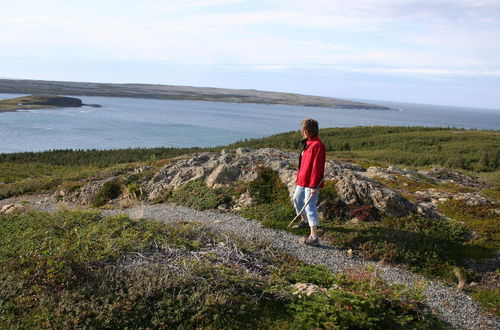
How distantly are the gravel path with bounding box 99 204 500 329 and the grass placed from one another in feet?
2.23

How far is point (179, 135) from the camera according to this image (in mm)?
97250

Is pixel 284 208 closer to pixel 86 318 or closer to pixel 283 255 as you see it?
pixel 283 255

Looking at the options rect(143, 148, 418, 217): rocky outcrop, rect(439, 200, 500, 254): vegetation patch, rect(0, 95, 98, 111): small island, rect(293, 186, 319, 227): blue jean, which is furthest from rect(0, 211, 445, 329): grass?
rect(0, 95, 98, 111): small island

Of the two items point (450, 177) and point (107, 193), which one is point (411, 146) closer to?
point (450, 177)

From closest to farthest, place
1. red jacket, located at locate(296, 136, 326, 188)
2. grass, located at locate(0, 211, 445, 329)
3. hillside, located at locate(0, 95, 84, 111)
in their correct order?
grass, located at locate(0, 211, 445, 329) < red jacket, located at locate(296, 136, 326, 188) < hillside, located at locate(0, 95, 84, 111)

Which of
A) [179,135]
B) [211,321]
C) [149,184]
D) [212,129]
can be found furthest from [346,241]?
[212,129]

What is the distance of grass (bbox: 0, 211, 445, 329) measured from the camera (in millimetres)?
6426

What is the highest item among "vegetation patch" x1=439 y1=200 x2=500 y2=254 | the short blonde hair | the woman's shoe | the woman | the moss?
the short blonde hair

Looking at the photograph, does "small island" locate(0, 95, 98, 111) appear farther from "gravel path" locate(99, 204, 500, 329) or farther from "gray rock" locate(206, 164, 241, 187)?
"gravel path" locate(99, 204, 500, 329)

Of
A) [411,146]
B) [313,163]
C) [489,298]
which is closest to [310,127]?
[313,163]

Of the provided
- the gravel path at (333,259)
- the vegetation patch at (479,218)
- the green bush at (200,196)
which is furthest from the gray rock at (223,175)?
the vegetation patch at (479,218)

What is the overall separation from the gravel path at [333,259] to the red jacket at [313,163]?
1775mm

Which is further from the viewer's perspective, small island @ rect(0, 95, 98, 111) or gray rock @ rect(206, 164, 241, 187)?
small island @ rect(0, 95, 98, 111)

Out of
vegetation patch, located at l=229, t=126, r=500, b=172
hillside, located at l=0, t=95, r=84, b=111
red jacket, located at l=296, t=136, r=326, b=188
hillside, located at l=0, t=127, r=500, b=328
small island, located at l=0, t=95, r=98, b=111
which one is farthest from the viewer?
small island, located at l=0, t=95, r=98, b=111
